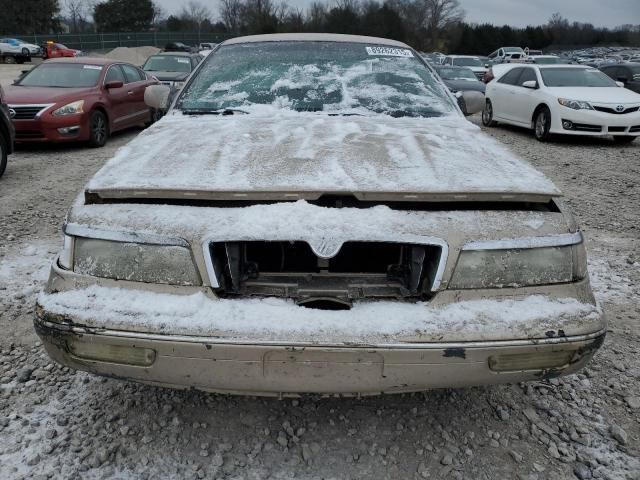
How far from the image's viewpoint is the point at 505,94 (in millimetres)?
10805

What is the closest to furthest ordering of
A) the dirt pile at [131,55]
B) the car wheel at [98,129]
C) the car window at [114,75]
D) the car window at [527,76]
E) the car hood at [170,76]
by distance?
1. the car wheel at [98,129]
2. the car window at [114,75]
3. the car window at [527,76]
4. the car hood at [170,76]
5. the dirt pile at [131,55]

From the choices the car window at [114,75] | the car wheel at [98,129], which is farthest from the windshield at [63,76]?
the car wheel at [98,129]

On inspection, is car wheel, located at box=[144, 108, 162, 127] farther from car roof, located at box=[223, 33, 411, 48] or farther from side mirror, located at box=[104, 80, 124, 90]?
car roof, located at box=[223, 33, 411, 48]

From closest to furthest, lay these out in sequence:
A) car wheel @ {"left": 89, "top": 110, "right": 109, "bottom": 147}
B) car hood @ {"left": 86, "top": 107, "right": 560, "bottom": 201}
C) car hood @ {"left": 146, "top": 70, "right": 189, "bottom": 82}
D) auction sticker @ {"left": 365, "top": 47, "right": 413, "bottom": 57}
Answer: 1. car hood @ {"left": 86, "top": 107, "right": 560, "bottom": 201}
2. auction sticker @ {"left": 365, "top": 47, "right": 413, "bottom": 57}
3. car wheel @ {"left": 89, "top": 110, "right": 109, "bottom": 147}
4. car hood @ {"left": 146, "top": 70, "right": 189, "bottom": 82}

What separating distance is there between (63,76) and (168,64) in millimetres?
4987

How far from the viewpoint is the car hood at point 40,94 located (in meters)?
7.80

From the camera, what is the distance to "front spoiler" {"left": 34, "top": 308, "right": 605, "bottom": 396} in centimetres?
167

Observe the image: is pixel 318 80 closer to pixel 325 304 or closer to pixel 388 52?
pixel 388 52

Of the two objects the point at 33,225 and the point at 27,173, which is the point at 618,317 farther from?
the point at 27,173

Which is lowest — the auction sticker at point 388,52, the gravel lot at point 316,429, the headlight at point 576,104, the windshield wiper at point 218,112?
the gravel lot at point 316,429

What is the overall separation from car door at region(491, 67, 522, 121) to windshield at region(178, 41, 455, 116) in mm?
7726

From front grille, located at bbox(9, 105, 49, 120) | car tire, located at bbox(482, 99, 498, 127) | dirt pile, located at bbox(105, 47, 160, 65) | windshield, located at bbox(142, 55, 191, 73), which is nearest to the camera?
front grille, located at bbox(9, 105, 49, 120)

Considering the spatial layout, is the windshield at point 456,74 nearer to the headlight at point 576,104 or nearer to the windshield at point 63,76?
the headlight at point 576,104

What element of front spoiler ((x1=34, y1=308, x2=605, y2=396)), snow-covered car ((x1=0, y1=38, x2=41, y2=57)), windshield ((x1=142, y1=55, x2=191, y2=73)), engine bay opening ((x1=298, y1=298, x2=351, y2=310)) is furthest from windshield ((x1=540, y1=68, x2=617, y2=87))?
snow-covered car ((x1=0, y1=38, x2=41, y2=57))
